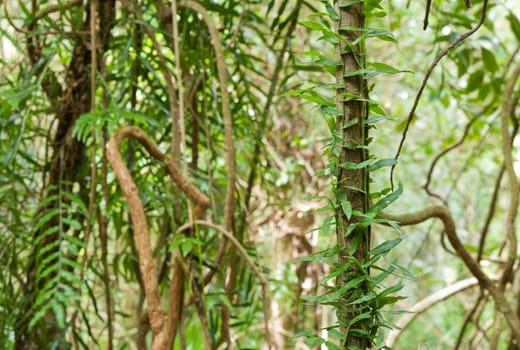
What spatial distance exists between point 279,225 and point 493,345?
0.93 meters

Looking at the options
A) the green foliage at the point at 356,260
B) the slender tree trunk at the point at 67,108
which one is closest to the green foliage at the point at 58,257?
the slender tree trunk at the point at 67,108

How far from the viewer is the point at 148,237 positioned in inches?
24.5

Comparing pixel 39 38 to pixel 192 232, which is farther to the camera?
pixel 39 38

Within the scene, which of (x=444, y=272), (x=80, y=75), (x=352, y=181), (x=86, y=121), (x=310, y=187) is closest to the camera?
(x=352, y=181)

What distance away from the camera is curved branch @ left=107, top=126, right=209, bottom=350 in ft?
2.02

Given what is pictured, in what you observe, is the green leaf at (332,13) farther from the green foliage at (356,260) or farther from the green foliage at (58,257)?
the green foliage at (58,257)

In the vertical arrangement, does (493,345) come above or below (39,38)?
below

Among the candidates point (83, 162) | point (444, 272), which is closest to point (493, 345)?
point (83, 162)

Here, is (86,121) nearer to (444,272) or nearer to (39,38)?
(39,38)

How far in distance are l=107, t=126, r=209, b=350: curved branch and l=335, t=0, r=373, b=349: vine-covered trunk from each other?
0.25 meters

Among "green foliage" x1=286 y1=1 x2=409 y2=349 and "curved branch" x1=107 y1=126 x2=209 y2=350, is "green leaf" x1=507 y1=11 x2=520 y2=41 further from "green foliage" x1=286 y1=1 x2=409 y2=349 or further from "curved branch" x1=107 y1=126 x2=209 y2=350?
"green foliage" x1=286 y1=1 x2=409 y2=349

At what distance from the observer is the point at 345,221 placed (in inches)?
16.2

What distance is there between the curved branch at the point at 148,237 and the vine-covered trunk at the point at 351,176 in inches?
9.9

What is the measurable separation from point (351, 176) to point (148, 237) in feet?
0.89
